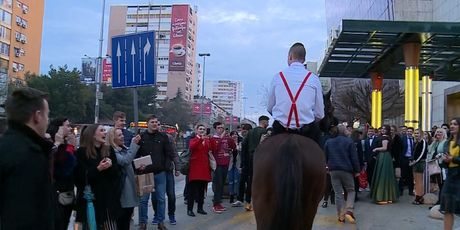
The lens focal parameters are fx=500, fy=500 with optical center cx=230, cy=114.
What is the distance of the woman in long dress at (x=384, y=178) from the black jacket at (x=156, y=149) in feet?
20.0

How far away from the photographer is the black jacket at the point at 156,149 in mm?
8898

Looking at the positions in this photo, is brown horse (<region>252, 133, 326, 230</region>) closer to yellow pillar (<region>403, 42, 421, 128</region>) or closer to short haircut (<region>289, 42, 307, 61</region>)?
short haircut (<region>289, 42, 307, 61</region>)

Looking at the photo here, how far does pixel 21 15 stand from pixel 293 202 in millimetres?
82512

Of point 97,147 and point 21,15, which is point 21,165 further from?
point 21,15

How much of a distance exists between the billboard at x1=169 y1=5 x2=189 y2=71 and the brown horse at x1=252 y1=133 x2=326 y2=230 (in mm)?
125414

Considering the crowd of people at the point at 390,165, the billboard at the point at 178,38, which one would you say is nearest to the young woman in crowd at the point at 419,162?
the crowd of people at the point at 390,165

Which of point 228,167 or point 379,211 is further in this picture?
point 228,167

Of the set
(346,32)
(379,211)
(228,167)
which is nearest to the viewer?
(379,211)

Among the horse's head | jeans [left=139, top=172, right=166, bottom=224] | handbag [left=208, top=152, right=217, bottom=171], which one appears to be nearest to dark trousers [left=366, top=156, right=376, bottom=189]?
handbag [left=208, top=152, right=217, bottom=171]

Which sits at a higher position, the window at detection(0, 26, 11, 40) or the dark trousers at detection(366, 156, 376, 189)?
the window at detection(0, 26, 11, 40)

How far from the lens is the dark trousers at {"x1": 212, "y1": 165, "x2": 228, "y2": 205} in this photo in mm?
11461

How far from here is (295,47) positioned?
5367 mm

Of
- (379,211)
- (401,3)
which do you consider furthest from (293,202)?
(401,3)

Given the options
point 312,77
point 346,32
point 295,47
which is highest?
point 346,32
